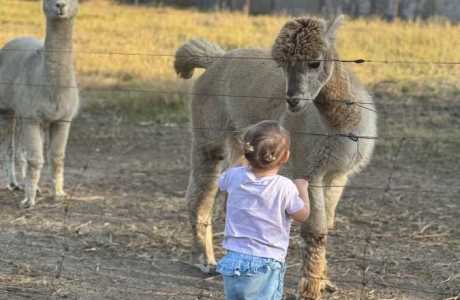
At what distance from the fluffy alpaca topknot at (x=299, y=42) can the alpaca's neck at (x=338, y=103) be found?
0.28 meters

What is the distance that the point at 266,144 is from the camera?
3281 millimetres

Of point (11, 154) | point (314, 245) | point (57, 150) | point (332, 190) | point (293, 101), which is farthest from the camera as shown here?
point (11, 154)

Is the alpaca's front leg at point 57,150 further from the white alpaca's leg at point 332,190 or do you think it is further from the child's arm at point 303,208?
Result: the child's arm at point 303,208

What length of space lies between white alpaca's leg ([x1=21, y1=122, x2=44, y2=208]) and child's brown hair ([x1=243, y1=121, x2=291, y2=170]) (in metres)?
4.40

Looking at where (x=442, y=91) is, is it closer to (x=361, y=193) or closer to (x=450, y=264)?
(x=361, y=193)

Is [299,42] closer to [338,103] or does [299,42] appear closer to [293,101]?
[293,101]

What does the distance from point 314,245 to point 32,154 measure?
3415mm

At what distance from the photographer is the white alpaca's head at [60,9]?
7.13 metres

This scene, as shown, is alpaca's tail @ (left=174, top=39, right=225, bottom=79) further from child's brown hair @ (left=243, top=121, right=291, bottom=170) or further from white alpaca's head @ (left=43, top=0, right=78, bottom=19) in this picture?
child's brown hair @ (left=243, top=121, right=291, bottom=170)

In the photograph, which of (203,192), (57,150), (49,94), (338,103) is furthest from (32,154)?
(338,103)

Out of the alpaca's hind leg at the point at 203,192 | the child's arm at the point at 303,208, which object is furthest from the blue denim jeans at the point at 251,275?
the alpaca's hind leg at the point at 203,192

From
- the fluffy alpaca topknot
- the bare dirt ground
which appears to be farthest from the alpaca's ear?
the bare dirt ground

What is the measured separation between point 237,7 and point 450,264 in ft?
72.9

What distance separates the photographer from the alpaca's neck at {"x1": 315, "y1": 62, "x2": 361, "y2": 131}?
463 cm
